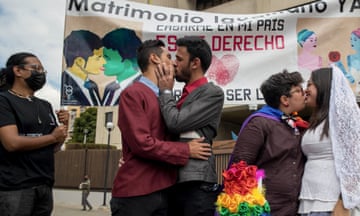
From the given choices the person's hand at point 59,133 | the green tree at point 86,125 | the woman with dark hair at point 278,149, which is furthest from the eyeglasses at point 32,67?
the green tree at point 86,125

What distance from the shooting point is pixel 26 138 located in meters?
3.37

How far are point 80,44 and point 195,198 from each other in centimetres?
218

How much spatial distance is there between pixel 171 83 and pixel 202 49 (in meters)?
0.33

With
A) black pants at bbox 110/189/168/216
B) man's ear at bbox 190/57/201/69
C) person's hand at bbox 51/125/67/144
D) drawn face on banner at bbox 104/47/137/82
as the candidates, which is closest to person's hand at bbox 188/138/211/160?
black pants at bbox 110/189/168/216

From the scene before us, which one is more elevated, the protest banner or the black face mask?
the protest banner

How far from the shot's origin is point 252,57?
462cm

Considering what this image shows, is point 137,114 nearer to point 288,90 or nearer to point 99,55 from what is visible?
point 288,90

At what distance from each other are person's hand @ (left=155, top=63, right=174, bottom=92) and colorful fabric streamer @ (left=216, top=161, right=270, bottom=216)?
0.62m

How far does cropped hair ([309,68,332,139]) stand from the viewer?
10.2ft

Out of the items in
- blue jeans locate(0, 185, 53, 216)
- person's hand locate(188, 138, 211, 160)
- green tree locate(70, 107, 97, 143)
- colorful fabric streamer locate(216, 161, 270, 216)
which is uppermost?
person's hand locate(188, 138, 211, 160)

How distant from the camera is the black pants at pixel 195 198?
2.86 metres

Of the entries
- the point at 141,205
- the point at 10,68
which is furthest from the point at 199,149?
the point at 10,68

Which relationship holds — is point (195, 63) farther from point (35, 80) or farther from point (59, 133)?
point (35, 80)

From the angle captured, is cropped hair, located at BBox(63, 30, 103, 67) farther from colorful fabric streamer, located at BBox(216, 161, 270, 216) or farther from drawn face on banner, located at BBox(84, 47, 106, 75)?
colorful fabric streamer, located at BBox(216, 161, 270, 216)
